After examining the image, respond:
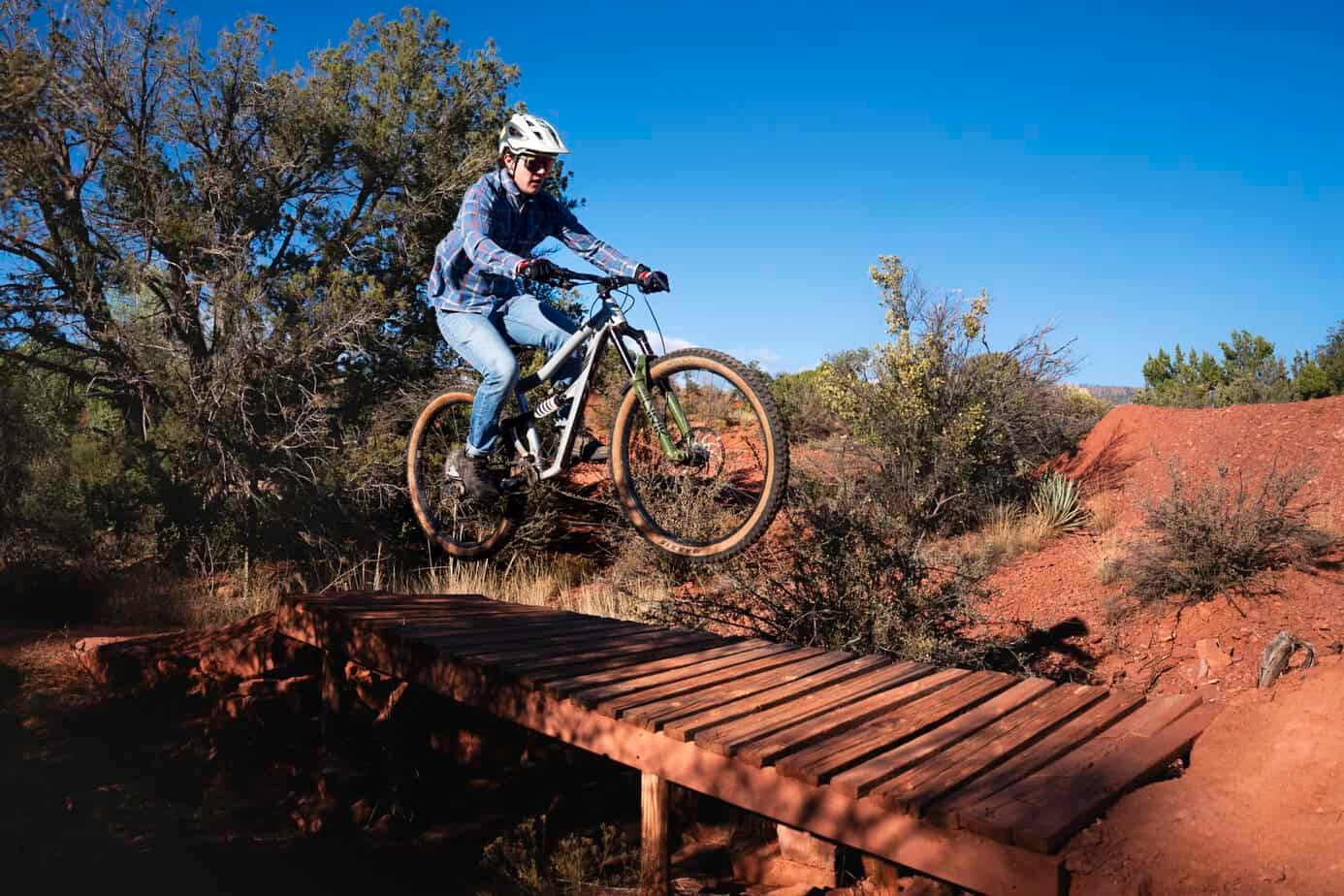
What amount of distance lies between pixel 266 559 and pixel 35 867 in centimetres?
596

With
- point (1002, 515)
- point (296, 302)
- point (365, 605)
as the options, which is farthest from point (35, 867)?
point (1002, 515)

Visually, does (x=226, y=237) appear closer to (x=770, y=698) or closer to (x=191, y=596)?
(x=191, y=596)

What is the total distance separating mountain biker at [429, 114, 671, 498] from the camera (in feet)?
16.6

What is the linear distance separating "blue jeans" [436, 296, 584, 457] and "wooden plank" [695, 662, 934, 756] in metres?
1.91

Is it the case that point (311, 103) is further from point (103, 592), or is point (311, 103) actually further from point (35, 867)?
point (35, 867)

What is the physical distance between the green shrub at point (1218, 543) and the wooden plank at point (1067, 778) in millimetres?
5438

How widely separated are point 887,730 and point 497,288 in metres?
2.94

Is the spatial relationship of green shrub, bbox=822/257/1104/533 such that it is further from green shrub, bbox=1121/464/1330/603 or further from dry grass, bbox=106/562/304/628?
dry grass, bbox=106/562/304/628

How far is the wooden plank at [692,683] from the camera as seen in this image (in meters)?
4.98

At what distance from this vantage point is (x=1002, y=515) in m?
12.7

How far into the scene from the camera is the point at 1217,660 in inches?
341

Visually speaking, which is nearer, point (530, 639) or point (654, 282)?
point (654, 282)

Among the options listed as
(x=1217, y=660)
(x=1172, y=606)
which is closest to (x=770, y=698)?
(x=1217, y=660)

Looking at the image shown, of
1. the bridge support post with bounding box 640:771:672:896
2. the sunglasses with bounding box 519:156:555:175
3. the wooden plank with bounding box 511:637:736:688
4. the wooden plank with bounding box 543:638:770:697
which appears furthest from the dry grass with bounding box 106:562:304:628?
the sunglasses with bounding box 519:156:555:175
